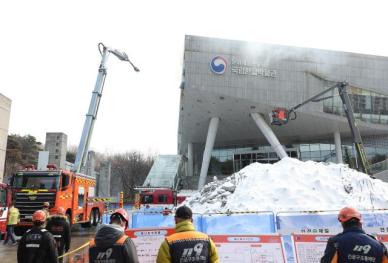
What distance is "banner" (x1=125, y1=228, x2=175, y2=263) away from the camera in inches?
265

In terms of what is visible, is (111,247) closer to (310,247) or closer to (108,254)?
(108,254)

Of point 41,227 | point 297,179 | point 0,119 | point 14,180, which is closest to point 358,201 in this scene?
Answer: point 297,179

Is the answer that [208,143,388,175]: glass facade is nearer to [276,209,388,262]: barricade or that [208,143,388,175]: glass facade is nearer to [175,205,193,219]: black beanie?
[276,209,388,262]: barricade

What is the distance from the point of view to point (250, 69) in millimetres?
38500

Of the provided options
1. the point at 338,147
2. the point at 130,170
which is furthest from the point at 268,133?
the point at 130,170

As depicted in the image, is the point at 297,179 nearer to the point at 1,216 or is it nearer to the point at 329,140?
the point at 1,216

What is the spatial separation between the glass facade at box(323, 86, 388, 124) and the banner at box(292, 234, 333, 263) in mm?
37818

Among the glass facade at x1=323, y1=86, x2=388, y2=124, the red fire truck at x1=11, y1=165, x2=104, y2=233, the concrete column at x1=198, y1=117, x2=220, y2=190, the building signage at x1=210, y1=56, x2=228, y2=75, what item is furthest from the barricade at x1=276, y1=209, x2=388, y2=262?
the glass facade at x1=323, y1=86, x2=388, y2=124

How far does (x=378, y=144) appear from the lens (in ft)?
158

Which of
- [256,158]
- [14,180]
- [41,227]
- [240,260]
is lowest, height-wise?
[240,260]

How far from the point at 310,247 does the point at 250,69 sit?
1319 inches

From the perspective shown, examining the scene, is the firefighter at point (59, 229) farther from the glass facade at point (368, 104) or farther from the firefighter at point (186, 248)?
the glass facade at point (368, 104)

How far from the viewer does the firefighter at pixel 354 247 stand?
143 inches

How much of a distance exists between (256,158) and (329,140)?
33.8ft
